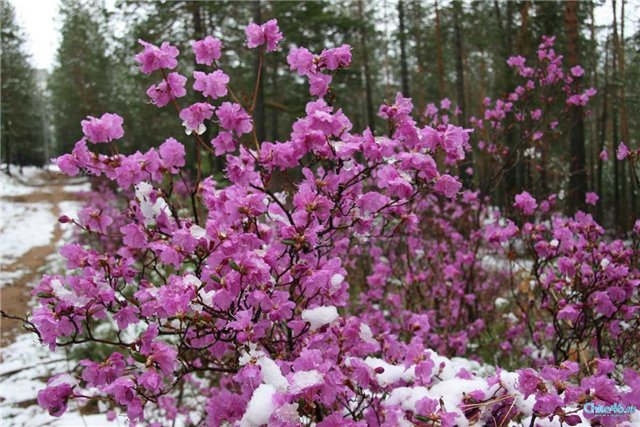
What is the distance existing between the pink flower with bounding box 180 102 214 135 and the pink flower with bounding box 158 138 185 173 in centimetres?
11

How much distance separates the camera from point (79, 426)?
3900 millimetres

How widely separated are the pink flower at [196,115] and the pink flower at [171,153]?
11 centimetres

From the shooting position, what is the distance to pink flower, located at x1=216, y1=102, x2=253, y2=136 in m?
1.98

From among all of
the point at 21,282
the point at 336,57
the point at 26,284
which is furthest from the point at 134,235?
the point at 21,282

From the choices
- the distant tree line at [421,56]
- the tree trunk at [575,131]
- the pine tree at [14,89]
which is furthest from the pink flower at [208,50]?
the pine tree at [14,89]

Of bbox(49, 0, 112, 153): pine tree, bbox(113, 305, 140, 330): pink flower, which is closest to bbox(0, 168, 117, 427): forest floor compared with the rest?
bbox(113, 305, 140, 330): pink flower

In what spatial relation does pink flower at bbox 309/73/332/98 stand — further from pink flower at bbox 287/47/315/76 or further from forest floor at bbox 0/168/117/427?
forest floor at bbox 0/168/117/427

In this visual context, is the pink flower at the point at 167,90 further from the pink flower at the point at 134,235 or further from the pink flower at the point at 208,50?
the pink flower at the point at 134,235

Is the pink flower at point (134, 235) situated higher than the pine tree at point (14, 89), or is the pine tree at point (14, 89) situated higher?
the pine tree at point (14, 89)

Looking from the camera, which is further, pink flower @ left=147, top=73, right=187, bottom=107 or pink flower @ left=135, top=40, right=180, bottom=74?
pink flower @ left=147, top=73, right=187, bottom=107

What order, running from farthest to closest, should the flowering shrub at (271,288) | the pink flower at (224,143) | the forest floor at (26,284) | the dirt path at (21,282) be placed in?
the dirt path at (21,282) → the forest floor at (26,284) → the pink flower at (224,143) → the flowering shrub at (271,288)

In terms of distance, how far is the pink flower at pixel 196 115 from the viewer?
196 cm

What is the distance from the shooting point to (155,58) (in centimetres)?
196

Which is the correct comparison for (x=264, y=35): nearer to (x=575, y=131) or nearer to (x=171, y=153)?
(x=171, y=153)
